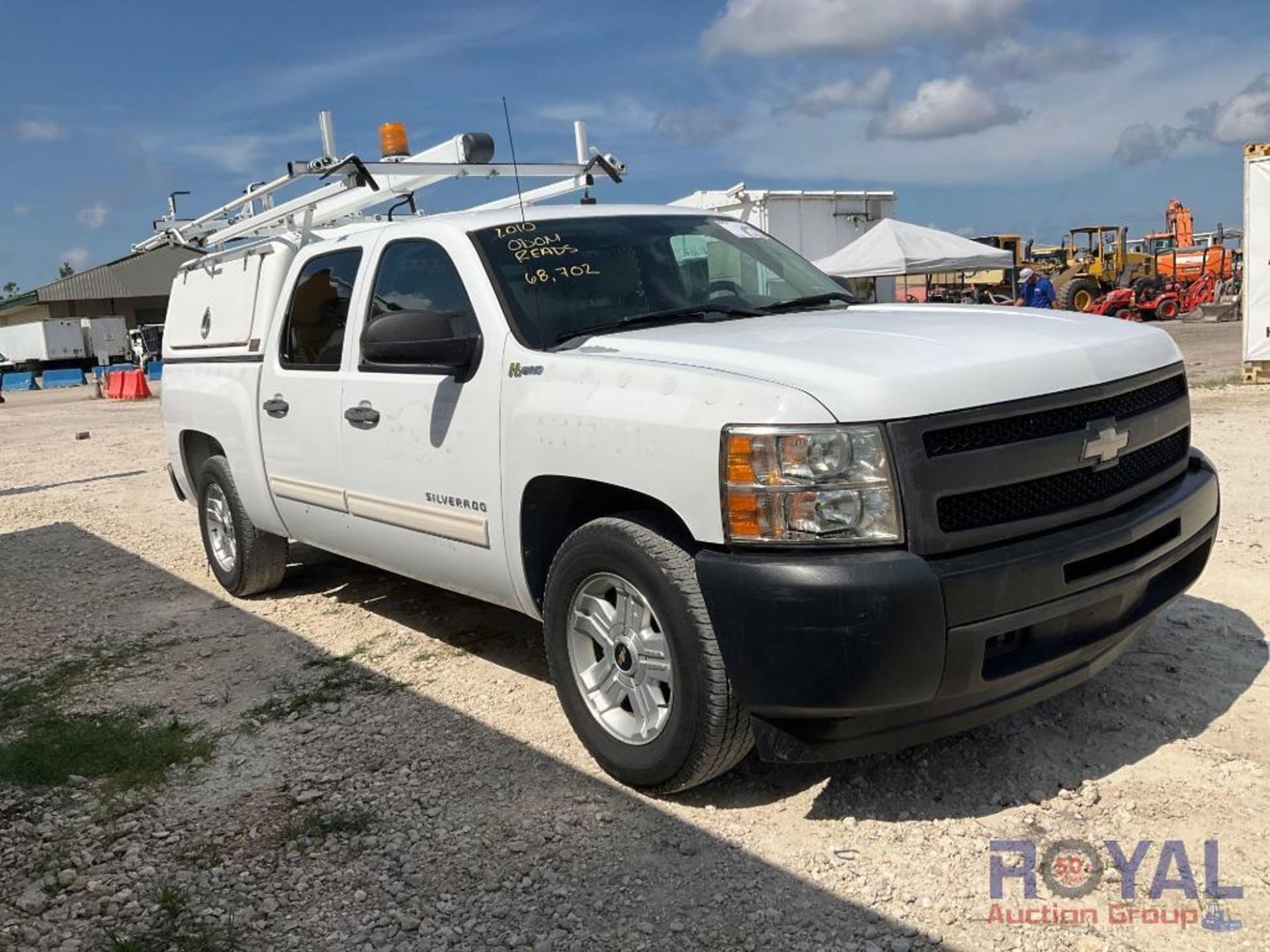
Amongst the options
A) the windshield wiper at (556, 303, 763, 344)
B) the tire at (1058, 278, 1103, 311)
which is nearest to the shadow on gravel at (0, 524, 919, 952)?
the windshield wiper at (556, 303, 763, 344)

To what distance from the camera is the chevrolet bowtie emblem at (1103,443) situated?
3107 millimetres

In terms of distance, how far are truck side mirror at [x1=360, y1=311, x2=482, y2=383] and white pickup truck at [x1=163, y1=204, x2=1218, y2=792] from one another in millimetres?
11

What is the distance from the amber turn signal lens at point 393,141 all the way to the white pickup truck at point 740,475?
0.93 meters

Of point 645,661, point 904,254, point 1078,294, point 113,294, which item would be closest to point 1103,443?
point 645,661

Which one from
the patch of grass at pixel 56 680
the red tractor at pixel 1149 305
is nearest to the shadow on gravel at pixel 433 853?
the patch of grass at pixel 56 680

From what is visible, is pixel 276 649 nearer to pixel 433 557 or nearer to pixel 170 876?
pixel 433 557

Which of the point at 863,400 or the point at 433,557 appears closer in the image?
the point at 863,400

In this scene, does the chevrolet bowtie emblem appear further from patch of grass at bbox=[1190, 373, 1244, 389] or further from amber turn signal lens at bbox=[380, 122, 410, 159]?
patch of grass at bbox=[1190, 373, 1244, 389]

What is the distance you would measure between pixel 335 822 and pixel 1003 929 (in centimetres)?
202

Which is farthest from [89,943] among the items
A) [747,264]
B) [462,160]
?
[462,160]

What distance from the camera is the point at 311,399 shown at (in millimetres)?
4957

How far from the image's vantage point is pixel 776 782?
11.8ft

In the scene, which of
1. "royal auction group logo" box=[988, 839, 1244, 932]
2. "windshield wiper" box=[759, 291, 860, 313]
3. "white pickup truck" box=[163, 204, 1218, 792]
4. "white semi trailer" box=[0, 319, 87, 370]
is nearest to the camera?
"royal auction group logo" box=[988, 839, 1244, 932]

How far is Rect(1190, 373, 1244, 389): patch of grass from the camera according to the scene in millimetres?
13477
